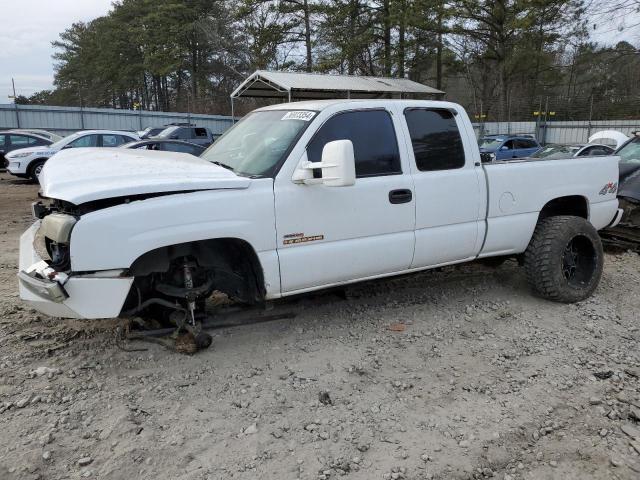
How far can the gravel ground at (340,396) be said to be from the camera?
2.79 meters

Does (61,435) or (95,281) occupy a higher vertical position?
(95,281)

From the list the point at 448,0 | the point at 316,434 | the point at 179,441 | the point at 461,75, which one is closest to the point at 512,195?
the point at 316,434

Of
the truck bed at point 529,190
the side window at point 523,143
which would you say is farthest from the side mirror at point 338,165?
the side window at point 523,143

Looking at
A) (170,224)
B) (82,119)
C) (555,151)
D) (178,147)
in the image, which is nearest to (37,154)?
(178,147)

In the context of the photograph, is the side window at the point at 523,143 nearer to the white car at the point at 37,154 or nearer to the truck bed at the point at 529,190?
the white car at the point at 37,154

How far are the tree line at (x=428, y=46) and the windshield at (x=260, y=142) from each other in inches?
1012

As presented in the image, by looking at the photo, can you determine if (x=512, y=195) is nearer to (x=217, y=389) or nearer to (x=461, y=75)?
(x=217, y=389)

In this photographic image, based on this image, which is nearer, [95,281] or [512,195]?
[95,281]

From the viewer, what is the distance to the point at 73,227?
3.09m

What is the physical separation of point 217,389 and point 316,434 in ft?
2.55

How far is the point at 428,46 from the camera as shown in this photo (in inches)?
1234

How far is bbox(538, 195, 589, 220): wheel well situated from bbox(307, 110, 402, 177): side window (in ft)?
6.38

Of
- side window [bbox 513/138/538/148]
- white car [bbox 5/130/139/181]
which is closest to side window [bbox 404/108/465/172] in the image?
white car [bbox 5/130/139/181]

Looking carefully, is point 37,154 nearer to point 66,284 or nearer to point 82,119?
point 82,119
